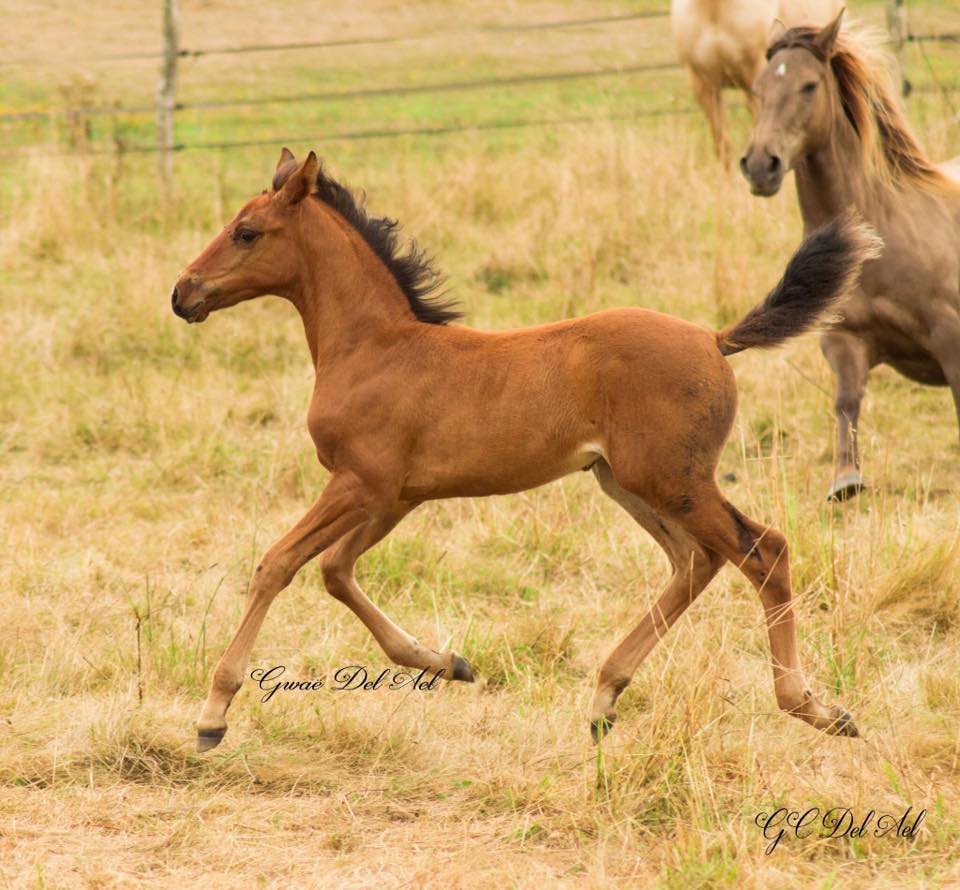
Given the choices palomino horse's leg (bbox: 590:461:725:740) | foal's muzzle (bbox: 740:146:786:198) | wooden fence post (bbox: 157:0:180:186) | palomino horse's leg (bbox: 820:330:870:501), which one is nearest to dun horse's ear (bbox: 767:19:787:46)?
foal's muzzle (bbox: 740:146:786:198)

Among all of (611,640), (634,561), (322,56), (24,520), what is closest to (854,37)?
(634,561)

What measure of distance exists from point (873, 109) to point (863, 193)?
39 cm

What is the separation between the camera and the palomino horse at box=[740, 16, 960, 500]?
19.7 ft

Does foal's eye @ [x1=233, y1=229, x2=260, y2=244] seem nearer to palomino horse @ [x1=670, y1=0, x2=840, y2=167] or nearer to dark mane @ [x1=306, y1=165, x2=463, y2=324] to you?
dark mane @ [x1=306, y1=165, x2=463, y2=324]

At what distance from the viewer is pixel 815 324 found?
404 cm

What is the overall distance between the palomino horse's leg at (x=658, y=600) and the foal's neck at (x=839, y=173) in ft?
8.09

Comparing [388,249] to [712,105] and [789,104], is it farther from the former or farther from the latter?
[712,105]

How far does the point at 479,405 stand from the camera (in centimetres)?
404

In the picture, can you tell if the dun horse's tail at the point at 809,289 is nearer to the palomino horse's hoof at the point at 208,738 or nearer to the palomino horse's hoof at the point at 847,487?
the palomino horse's hoof at the point at 208,738

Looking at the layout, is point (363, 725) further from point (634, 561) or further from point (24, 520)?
point (24, 520)

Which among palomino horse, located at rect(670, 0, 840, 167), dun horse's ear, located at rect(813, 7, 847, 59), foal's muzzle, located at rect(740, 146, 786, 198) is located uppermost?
palomino horse, located at rect(670, 0, 840, 167)

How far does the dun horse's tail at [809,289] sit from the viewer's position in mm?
3998

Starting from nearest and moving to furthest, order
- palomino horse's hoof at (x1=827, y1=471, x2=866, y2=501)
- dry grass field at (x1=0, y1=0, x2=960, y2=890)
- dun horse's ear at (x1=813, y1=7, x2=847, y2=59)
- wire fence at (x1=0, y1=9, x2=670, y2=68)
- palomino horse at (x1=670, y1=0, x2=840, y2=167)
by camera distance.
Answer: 1. dry grass field at (x1=0, y1=0, x2=960, y2=890)
2. palomino horse's hoof at (x1=827, y1=471, x2=866, y2=501)
3. dun horse's ear at (x1=813, y1=7, x2=847, y2=59)
4. palomino horse at (x1=670, y1=0, x2=840, y2=167)
5. wire fence at (x1=0, y1=9, x2=670, y2=68)

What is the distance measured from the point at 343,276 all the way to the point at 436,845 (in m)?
1.67
